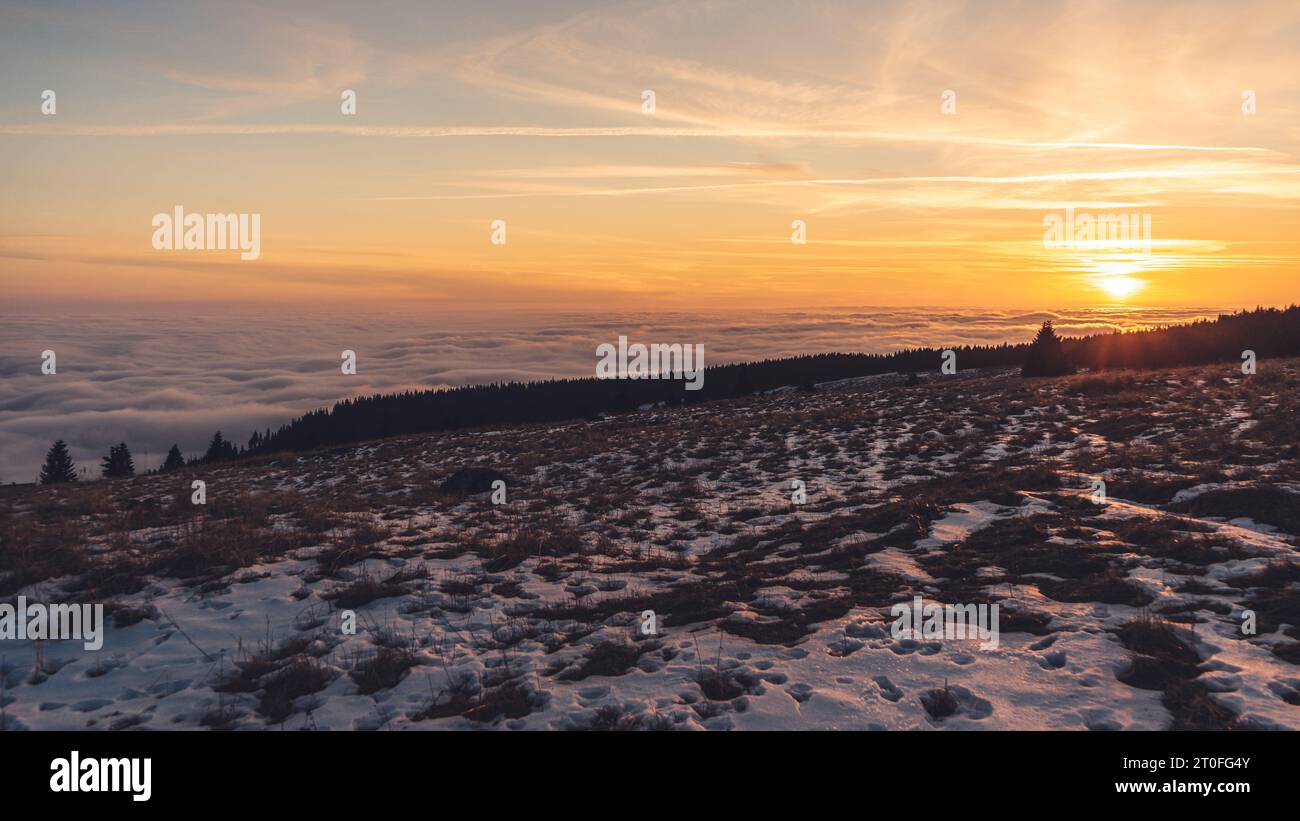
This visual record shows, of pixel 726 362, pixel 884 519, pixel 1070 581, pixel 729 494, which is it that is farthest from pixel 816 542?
pixel 726 362

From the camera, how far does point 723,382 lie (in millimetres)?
103875

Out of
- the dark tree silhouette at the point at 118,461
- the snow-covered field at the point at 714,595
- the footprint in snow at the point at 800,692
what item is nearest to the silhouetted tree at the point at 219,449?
the dark tree silhouette at the point at 118,461

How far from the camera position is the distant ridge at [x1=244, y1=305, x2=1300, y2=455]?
36.1 meters

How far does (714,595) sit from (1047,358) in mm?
32628

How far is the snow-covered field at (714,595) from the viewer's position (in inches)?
233

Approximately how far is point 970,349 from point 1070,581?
106364mm

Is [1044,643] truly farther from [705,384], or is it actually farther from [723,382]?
[723,382]

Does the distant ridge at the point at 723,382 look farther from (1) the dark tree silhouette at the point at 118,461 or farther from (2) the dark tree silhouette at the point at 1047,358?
(1) the dark tree silhouette at the point at 118,461

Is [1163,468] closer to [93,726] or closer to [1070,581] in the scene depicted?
[1070,581]
